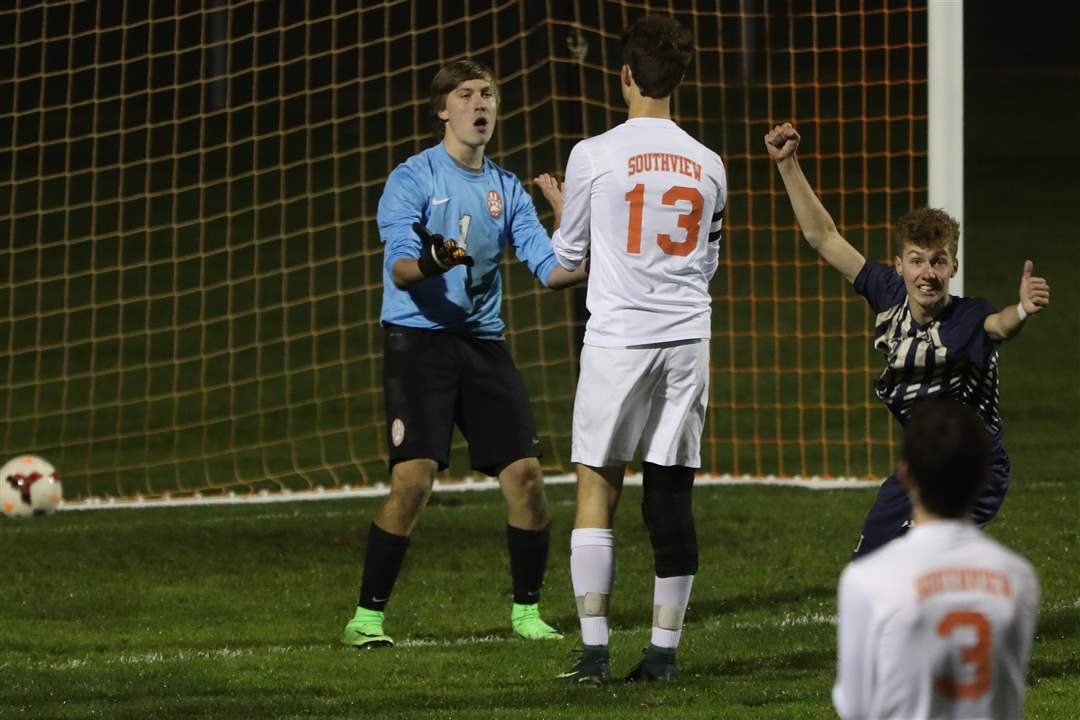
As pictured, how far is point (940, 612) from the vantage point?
10.1 feet

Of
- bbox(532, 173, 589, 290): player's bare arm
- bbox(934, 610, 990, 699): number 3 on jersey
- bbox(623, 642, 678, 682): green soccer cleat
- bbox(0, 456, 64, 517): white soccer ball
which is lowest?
bbox(623, 642, 678, 682): green soccer cleat

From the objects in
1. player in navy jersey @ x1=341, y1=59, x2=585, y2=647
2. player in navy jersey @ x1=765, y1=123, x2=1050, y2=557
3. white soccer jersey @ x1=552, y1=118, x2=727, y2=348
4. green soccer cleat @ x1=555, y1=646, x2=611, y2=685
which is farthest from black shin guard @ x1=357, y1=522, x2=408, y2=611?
player in navy jersey @ x1=765, y1=123, x2=1050, y2=557

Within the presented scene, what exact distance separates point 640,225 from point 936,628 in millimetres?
2939

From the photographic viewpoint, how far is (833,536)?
9398 mm

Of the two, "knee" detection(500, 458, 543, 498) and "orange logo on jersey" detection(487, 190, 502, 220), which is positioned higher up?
"orange logo on jersey" detection(487, 190, 502, 220)

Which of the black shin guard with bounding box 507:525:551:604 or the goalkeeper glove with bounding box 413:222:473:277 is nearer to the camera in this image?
the goalkeeper glove with bounding box 413:222:473:277

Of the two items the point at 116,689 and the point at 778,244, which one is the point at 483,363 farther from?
the point at 778,244

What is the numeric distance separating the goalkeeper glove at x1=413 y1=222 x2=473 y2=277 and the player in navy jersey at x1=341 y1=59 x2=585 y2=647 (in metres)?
0.52

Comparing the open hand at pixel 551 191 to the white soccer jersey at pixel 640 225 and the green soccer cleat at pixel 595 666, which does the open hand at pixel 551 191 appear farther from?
the green soccer cleat at pixel 595 666

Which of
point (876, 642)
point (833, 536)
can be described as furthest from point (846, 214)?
point (876, 642)

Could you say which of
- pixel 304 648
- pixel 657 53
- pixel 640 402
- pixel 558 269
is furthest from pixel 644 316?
pixel 304 648

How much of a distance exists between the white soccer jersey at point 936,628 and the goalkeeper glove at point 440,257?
137 inches

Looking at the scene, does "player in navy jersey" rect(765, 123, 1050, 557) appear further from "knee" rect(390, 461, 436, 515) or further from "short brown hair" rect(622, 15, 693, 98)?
"knee" rect(390, 461, 436, 515)

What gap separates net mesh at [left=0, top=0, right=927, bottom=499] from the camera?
44.1ft
